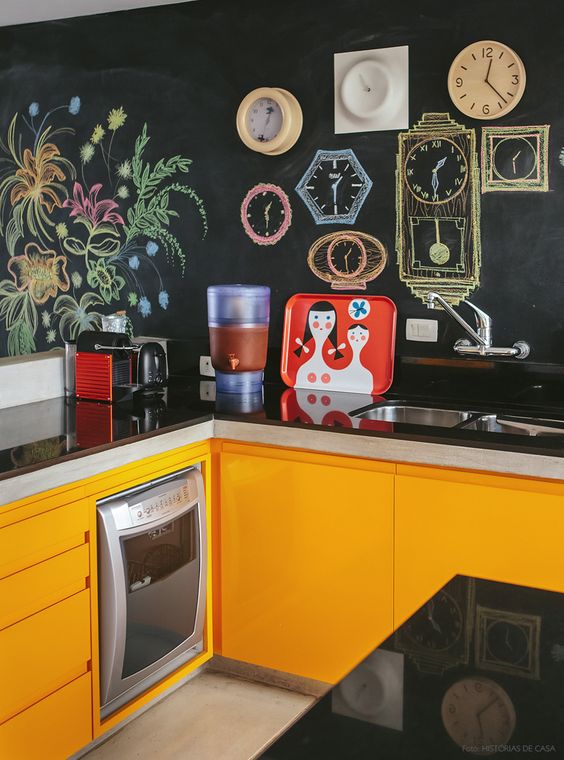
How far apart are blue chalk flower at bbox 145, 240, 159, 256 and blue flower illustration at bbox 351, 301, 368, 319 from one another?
929mm

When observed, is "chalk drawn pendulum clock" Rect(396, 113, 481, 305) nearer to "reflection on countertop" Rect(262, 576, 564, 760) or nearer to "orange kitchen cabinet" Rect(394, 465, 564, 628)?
"orange kitchen cabinet" Rect(394, 465, 564, 628)

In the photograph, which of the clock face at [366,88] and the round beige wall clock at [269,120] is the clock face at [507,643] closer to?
the clock face at [366,88]

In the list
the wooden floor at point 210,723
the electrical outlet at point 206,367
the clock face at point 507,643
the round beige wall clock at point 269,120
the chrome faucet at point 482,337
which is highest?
the round beige wall clock at point 269,120

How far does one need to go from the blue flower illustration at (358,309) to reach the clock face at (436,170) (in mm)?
432

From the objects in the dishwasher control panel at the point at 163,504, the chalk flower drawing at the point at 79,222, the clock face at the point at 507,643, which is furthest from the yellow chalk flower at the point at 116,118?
the clock face at the point at 507,643

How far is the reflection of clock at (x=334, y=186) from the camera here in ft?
11.0

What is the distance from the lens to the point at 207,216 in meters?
3.67

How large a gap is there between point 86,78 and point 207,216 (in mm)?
845

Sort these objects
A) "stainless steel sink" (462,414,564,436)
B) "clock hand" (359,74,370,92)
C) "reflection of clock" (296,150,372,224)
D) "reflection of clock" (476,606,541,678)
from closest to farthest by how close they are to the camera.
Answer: "reflection of clock" (476,606,541,678)
"stainless steel sink" (462,414,564,436)
"clock hand" (359,74,370,92)
"reflection of clock" (296,150,372,224)

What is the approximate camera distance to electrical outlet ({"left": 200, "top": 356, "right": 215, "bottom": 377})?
12.1 feet

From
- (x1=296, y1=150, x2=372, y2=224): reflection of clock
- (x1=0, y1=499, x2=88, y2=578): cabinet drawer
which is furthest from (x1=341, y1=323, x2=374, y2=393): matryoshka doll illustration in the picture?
(x1=0, y1=499, x2=88, y2=578): cabinet drawer

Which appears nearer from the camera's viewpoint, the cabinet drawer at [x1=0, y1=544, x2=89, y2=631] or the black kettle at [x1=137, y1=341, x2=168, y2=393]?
the cabinet drawer at [x1=0, y1=544, x2=89, y2=631]

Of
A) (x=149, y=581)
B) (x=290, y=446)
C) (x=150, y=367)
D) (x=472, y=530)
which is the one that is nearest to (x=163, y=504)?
(x=149, y=581)

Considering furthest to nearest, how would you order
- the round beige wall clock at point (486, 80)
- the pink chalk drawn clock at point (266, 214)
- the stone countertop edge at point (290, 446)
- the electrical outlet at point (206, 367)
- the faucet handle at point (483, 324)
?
the electrical outlet at point (206, 367) < the pink chalk drawn clock at point (266, 214) < the faucet handle at point (483, 324) < the round beige wall clock at point (486, 80) < the stone countertop edge at point (290, 446)
